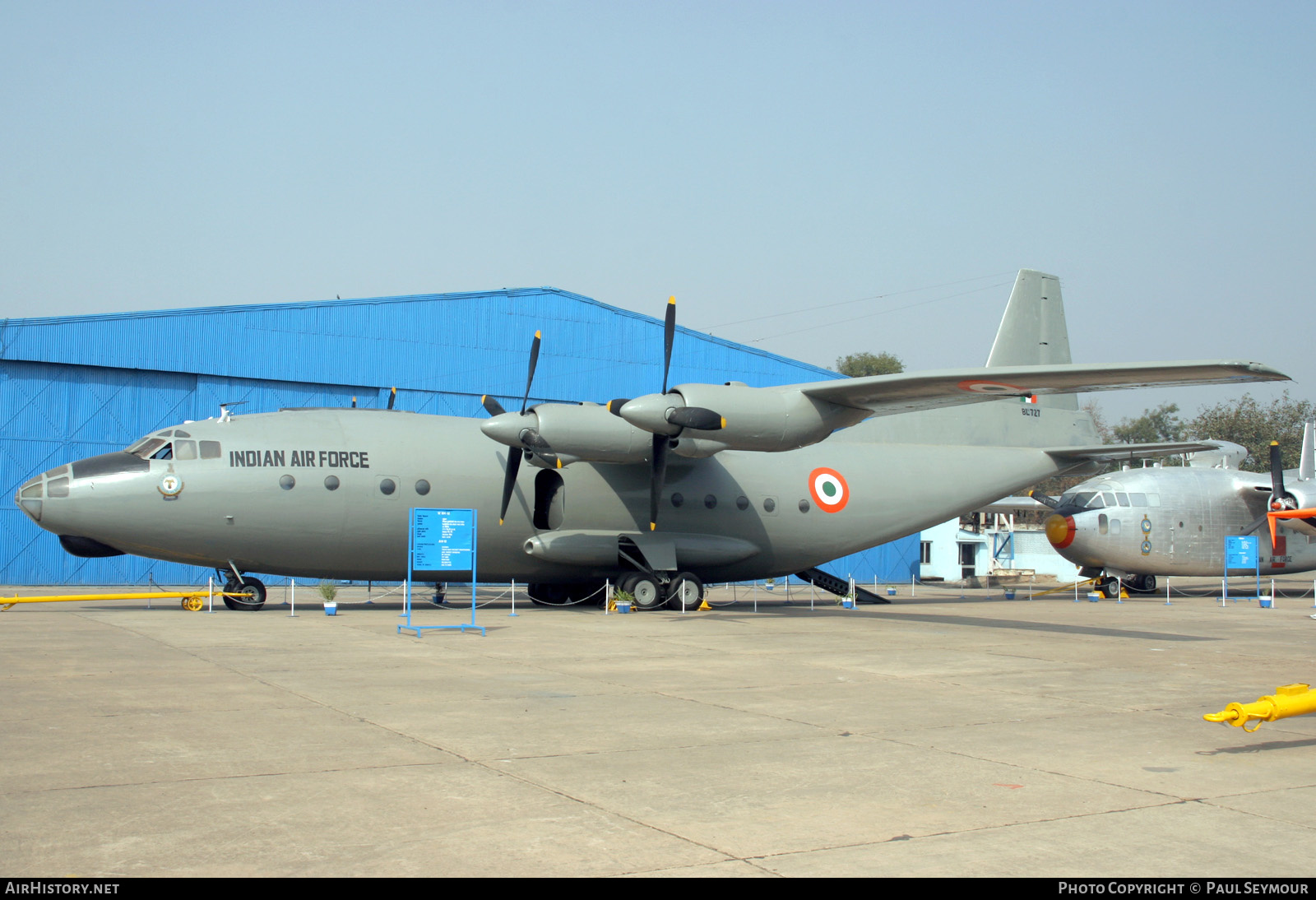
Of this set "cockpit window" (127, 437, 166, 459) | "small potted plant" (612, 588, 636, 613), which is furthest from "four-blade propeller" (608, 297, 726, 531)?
"cockpit window" (127, 437, 166, 459)

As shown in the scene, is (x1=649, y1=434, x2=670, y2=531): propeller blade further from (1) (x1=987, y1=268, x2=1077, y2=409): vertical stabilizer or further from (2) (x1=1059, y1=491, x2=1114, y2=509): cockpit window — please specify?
(2) (x1=1059, y1=491, x2=1114, y2=509): cockpit window

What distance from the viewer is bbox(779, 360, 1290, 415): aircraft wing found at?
47.5 ft

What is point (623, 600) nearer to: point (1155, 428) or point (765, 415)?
point (765, 415)

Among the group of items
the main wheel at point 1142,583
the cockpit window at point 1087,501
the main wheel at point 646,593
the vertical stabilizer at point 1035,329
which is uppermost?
the vertical stabilizer at point 1035,329

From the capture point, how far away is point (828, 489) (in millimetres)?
23750

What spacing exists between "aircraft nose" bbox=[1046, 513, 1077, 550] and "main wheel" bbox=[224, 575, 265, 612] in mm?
21485

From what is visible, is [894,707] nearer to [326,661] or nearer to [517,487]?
[326,661]

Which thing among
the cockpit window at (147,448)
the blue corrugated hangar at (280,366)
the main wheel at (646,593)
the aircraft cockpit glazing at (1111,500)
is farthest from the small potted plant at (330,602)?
the aircraft cockpit glazing at (1111,500)

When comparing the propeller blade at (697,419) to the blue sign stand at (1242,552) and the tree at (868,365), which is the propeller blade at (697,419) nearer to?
the blue sign stand at (1242,552)

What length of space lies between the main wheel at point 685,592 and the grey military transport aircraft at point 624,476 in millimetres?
65

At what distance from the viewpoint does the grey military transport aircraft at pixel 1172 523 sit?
29469 millimetres

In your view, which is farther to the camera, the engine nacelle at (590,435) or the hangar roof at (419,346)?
the hangar roof at (419,346)

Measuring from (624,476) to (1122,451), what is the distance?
11.3 meters

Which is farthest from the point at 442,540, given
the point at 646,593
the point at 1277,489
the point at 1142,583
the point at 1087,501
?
the point at 1277,489
